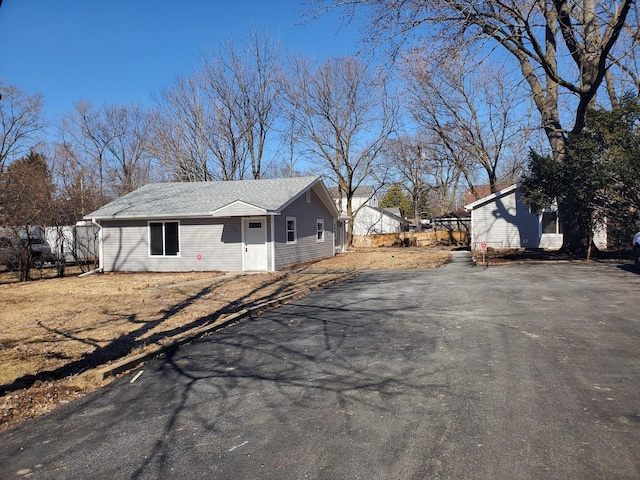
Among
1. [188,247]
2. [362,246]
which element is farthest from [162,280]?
[362,246]

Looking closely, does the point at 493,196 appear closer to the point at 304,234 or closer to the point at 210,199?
the point at 304,234

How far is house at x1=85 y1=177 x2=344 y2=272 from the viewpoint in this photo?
1884 centimetres

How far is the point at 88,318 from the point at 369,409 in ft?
22.9

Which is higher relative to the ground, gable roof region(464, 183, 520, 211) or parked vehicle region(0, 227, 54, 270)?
gable roof region(464, 183, 520, 211)

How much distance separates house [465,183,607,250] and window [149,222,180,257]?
1647cm

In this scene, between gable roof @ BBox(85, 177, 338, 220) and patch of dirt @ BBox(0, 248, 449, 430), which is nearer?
patch of dirt @ BBox(0, 248, 449, 430)

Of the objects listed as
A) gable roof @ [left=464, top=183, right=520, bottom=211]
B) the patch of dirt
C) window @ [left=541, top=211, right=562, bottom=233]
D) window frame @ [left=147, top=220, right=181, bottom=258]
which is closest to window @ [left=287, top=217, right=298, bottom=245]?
the patch of dirt

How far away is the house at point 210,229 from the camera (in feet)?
61.8

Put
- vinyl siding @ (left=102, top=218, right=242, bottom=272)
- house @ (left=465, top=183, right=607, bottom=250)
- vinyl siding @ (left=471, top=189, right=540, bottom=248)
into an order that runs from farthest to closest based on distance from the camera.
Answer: vinyl siding @ (left=471, top=189, right=540, bottom=248)
house @ (left=465, top=183, right=607, bottom=250)
vinyl siding @ (left=102, top=218, right=242, bottom=272)

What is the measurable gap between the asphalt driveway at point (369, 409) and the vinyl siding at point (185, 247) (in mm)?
11478

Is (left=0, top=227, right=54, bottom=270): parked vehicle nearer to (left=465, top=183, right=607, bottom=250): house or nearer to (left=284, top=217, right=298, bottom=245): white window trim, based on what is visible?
(left=284, top=217, right=298, bottom=245): white window trim

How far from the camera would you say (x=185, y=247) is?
771 inches

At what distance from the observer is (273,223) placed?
18578 millimetres

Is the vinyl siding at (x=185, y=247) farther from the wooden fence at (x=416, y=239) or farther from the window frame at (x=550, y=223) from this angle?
the wooden fence at (x=416, y=239)
